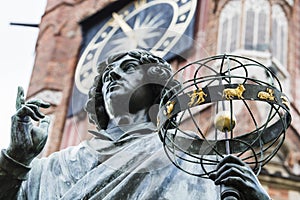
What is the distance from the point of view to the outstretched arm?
3.78 meters

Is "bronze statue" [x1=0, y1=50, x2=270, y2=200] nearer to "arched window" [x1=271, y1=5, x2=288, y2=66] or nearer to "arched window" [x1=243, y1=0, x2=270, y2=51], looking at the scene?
"arched window" [x1=243, y1=0, x2=270, y2=51]

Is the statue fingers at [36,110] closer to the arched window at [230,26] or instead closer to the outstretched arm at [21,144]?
the outstretched arm at [21,144]

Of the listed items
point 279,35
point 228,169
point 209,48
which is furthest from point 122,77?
point 279,35

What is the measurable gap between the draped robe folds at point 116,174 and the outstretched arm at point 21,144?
0.07 meters

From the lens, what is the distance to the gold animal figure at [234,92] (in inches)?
147

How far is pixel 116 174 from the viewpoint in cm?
385

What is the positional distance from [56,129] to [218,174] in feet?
68.0

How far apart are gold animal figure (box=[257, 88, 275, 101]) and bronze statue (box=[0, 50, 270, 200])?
0.32 metres

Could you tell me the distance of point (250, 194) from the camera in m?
3.46

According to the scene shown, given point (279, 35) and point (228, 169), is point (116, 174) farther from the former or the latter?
point (279, 35)

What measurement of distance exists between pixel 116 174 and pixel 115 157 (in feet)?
0.29

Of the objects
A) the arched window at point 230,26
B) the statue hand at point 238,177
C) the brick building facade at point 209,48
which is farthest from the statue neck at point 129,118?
the arched window at point 230,26

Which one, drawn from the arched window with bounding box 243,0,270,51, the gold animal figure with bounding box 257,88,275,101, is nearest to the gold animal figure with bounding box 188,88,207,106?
the gold animal figure with bounding box 257,88,275,101

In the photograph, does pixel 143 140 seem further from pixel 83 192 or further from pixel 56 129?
pixel 56 129
